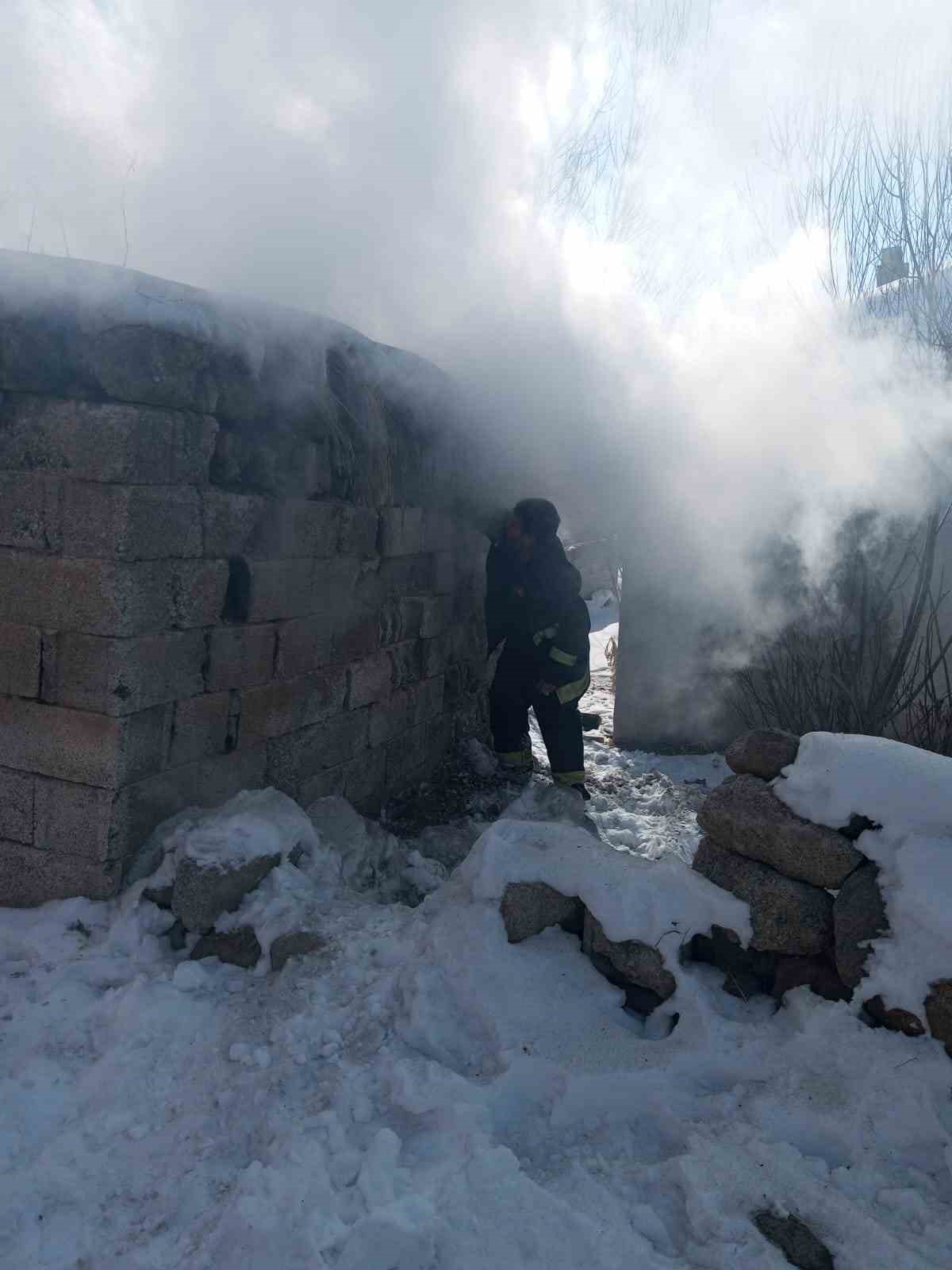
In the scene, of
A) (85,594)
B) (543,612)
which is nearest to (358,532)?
(543,612)

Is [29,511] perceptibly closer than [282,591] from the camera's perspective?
Yes

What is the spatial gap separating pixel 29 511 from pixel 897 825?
2.97m

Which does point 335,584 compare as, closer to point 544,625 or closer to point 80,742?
point 80,742

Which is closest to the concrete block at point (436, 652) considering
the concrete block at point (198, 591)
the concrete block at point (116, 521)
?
the concrete block at point (198, 591)

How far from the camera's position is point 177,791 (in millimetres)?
3539

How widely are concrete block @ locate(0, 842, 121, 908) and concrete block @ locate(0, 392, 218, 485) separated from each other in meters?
1.33

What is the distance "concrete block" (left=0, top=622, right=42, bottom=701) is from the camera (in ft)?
10.8

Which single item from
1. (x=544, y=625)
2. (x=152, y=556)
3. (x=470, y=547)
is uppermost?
(x=470, y=547)

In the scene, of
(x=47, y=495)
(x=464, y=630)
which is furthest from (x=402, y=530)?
(x=47, y=495)

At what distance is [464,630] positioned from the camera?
6.34 metres

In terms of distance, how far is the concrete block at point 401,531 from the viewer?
4938mm

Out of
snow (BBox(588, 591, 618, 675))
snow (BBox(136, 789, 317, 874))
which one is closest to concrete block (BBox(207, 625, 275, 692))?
snow (BBox(136, 789, 317, 874))

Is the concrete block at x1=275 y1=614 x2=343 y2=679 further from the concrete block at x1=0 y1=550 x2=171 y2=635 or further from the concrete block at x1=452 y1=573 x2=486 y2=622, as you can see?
the concrete block at x1=452 y1=573 x2=486 y2=622

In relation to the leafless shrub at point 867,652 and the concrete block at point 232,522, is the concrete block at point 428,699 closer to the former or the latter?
the concrete block at point 232,522
